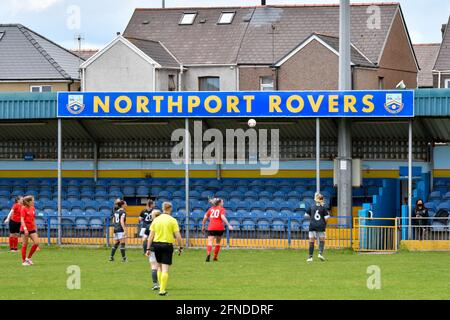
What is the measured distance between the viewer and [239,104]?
38094 millimetres

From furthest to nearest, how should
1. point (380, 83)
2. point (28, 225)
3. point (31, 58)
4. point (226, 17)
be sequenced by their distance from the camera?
1. point (31, 58)
2. point (226, 17)
3. point (380, 83)
4. point (28, 225)

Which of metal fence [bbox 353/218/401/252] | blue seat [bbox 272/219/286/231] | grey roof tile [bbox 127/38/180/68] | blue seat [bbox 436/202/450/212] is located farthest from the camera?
grey roof tile [bbox 127/38/180/68]

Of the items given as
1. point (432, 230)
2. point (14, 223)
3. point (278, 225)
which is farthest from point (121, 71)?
point (432, 230)

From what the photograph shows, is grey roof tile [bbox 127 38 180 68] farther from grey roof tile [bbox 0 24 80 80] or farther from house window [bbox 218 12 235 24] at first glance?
grey roof tile [bbox 0 24 80 80]

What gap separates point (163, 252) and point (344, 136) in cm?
1621

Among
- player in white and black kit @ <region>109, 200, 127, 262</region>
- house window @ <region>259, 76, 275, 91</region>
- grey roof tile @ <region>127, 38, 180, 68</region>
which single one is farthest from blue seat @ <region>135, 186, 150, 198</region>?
player in white and black kit @ <region>109, 200, 127, 262</region>

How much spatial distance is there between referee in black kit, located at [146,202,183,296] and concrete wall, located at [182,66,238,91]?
2916 centimetres

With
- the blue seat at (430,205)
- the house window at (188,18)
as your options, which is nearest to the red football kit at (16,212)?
the blue seat at (430,205)

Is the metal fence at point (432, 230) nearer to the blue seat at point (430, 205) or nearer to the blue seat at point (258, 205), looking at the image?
the blue seat at point (430, 205)

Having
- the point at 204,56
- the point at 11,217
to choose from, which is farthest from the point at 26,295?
the point at 204,56

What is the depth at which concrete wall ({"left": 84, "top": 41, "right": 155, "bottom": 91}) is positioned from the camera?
49188 mm

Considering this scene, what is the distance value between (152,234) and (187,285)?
6.54 ft

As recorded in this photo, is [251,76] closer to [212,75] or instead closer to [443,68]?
[212,75]

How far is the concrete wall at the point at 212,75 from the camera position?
53.1 meters
